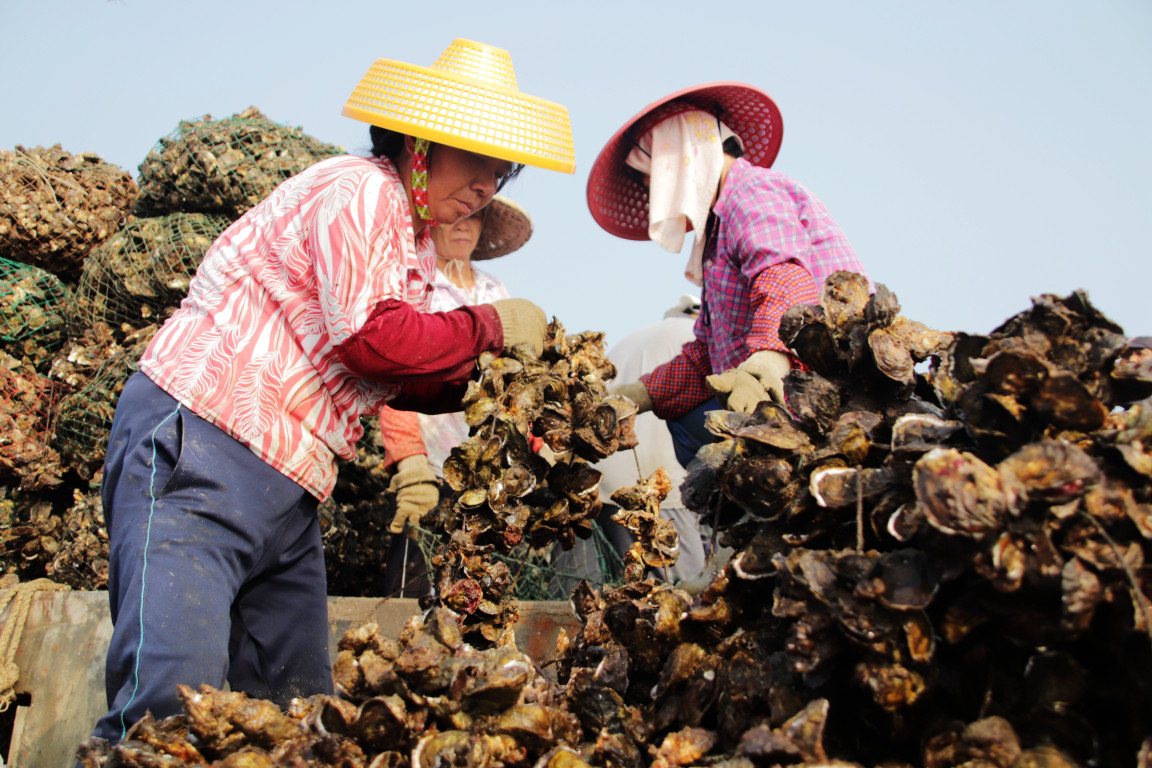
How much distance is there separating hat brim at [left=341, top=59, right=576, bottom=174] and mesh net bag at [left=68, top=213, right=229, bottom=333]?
232 cm

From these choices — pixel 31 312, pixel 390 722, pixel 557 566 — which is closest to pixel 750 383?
pixel 390 722

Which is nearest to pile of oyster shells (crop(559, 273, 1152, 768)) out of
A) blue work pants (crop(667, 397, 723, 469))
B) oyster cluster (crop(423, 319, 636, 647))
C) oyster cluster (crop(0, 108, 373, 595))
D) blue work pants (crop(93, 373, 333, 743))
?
oyster cluster (crop(423, 319, 636, 647))

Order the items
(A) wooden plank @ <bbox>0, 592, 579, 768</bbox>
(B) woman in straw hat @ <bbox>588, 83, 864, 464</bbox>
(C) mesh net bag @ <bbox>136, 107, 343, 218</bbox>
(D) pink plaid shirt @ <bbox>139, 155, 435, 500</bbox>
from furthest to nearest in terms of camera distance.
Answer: (C) mesh net bag @ <bbox>136, 107, 343, 218</bbox> < (A) wooden plank @ <bbox>0, 592, 579, 768</bbox> < (B) woman in straw hat @ <bbox>588, 83, 864, 464</bbox> < (D) pink plaid shirt @ <bbox>139, 155, 435, 500</bbox>

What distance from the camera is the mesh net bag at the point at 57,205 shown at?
4371mm

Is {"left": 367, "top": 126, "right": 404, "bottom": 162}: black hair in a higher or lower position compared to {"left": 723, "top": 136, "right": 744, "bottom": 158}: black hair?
lower

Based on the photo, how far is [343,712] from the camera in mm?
973

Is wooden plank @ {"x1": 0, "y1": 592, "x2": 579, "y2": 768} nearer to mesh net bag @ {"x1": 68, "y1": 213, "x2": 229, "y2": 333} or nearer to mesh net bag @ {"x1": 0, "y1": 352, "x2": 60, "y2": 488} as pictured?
mesh net bag @ {"x1": 0, "y1": 352, "x2": 60, "y2": 488}

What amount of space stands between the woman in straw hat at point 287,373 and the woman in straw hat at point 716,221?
0.77 metres

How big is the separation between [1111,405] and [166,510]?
71.4 inches

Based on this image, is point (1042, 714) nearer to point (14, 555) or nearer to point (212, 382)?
point (212, 382)

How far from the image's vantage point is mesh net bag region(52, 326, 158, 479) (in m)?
3.89

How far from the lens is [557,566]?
441 centimetres

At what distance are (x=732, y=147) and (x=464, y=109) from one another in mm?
1531

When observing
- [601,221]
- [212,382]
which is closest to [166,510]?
[212,382]
